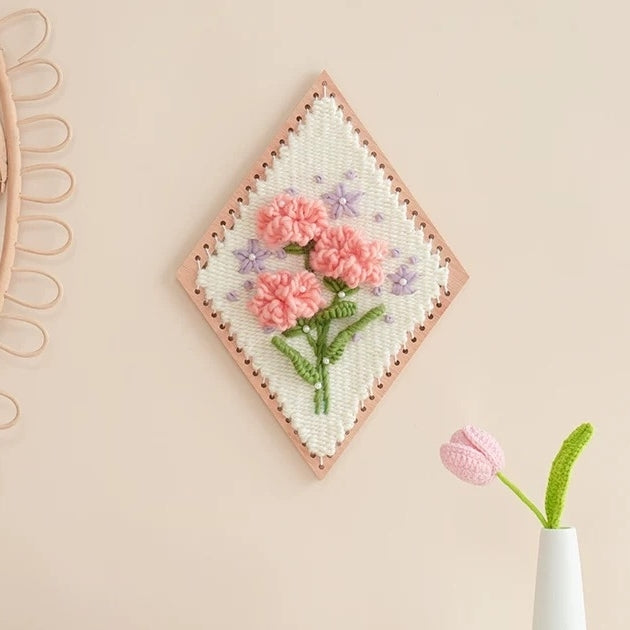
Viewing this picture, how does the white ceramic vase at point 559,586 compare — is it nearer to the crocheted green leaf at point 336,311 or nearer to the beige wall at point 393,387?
the beige wall at point 393,387

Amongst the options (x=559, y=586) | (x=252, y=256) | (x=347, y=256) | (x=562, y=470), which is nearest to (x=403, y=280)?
(x=347, y=256)

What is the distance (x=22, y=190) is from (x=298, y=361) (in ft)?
1.57

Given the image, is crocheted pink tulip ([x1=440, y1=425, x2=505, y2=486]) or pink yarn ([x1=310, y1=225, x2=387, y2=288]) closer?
crocheted pink tulip ([x1=440, y1=425, x2=505, y2=486])

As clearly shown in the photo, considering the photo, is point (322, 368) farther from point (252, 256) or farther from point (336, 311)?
point (252, 256)

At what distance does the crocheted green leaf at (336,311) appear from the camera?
1408 mm

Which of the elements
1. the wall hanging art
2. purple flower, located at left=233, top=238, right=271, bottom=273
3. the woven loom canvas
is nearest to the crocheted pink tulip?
the woven loom canvas

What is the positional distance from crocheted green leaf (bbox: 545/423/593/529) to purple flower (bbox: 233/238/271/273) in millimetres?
504

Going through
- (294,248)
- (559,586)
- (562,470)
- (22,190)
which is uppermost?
(22,190)

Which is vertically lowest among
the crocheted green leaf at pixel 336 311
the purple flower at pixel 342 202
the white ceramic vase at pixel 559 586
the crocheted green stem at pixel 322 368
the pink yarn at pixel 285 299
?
the white ceramic vase at pixel 559 586

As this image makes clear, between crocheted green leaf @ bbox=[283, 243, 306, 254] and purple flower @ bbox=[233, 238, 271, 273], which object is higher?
purple flower @ bbox=[233, 238, 271, 273]

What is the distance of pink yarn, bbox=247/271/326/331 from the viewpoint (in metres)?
1.39

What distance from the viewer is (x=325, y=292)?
1.43 metres

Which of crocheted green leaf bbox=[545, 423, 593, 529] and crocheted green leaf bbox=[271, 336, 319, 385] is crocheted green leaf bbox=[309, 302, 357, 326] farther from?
crocheted green leaf bbox=[545, 423, 593, 529]

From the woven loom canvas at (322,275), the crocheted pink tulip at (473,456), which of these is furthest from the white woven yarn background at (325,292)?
the crocheted pink tulip at (473,456)
